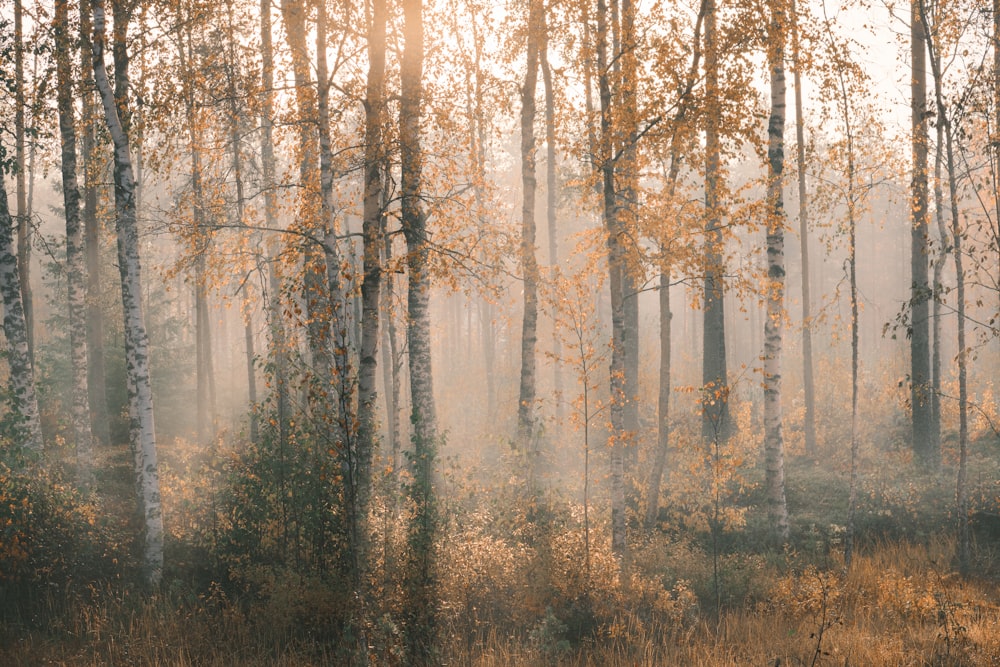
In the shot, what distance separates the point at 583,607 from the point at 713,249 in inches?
219

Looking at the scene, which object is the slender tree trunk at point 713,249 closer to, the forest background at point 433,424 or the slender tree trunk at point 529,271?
the forest background at point 433,424

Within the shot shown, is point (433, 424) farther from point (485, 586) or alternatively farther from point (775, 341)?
point (775, 341)

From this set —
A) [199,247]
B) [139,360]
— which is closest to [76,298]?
[139,360]

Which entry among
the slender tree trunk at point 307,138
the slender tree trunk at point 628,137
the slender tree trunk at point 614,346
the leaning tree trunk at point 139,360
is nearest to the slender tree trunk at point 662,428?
the slender tree trunk at point 628,137

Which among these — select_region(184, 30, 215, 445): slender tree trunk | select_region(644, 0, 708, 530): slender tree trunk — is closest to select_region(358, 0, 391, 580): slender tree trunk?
select_region(184, 30, 215, 445): slender tree trunk

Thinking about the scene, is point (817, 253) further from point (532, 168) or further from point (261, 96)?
point (261, 96)

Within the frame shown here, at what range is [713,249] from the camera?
10.4 m

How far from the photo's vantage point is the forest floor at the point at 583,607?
6.81 m

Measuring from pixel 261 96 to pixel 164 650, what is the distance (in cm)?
653

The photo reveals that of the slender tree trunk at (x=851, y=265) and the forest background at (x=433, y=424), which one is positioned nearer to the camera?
the forest background at (x=433, y=424)

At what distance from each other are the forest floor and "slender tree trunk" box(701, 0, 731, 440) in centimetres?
216

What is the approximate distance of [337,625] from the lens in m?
7.18

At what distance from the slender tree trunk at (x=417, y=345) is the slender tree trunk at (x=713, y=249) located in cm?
376

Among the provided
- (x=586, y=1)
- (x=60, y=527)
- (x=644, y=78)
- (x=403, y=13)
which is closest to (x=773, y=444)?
(x=644, y=78)
